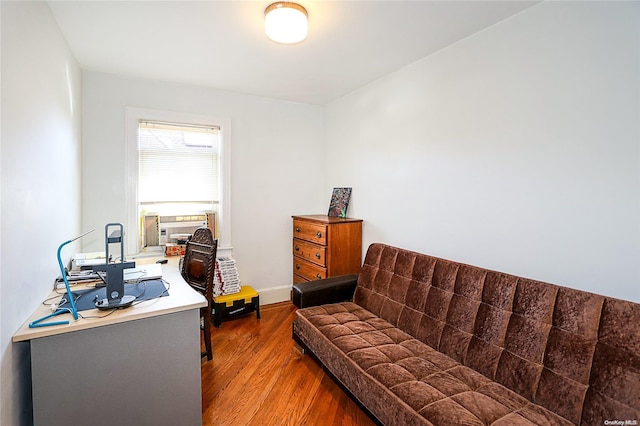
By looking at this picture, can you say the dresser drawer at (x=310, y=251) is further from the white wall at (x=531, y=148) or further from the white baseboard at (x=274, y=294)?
the white wall at (x=531, y=148)

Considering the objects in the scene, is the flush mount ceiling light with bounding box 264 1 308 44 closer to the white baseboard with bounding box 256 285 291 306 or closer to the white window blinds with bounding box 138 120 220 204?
the white window blinds with bounding box 138 120 220 204

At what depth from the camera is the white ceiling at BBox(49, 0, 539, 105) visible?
1939 millimetres

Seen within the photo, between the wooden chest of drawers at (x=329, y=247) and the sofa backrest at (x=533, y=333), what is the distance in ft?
3.09

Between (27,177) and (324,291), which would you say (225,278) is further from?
(27,177)

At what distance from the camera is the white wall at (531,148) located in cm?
160

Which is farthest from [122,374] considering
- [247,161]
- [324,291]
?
[247,161]

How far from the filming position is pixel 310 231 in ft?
11.5

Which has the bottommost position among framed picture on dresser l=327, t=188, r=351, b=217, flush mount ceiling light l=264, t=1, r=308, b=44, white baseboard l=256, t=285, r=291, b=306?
white baseboard l=256, t=285, r=291, b=306

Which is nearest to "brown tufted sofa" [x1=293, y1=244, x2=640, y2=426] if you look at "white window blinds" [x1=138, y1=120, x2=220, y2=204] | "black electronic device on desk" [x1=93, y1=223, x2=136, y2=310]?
"black electronic device on desk" [x1=93, y1=223, x2=136, y2=310]

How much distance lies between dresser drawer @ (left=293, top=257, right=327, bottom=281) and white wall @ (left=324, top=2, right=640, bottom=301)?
0.87 m

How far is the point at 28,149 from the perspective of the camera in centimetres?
156

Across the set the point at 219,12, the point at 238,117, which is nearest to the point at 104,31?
the point at 219,12

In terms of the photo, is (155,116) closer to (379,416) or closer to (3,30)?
(3,30)

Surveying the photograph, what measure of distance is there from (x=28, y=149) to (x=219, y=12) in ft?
4.42
